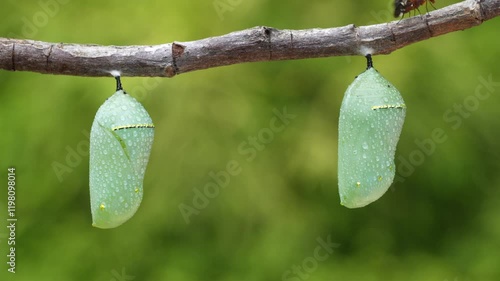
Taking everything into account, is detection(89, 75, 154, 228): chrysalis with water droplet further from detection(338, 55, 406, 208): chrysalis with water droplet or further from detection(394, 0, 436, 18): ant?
detection(394, 0, 436, 18): ant

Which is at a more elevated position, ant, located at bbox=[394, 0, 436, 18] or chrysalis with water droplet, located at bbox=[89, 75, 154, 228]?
ant, located at bbox=[394, 0, 436, 18]

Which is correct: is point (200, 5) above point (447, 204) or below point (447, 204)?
above

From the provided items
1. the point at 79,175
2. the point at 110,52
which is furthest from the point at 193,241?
the point at 110,52

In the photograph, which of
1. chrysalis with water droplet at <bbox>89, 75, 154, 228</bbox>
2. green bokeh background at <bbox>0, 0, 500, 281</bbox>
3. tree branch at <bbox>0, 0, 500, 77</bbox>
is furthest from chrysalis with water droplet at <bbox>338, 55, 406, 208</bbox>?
green bokeh background at <bbox>0, 0, 500, 281</bbox>

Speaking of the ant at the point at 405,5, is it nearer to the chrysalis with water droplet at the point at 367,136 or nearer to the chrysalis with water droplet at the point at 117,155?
the chrysalis with water droplet at the point at 367,136

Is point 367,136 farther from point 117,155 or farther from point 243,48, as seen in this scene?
point 117,155

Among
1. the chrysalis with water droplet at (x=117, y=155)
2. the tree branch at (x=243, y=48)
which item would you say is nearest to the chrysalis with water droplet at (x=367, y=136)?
the tree branch at (x=243, y=48)

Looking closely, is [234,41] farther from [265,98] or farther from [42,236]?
[42,236]
